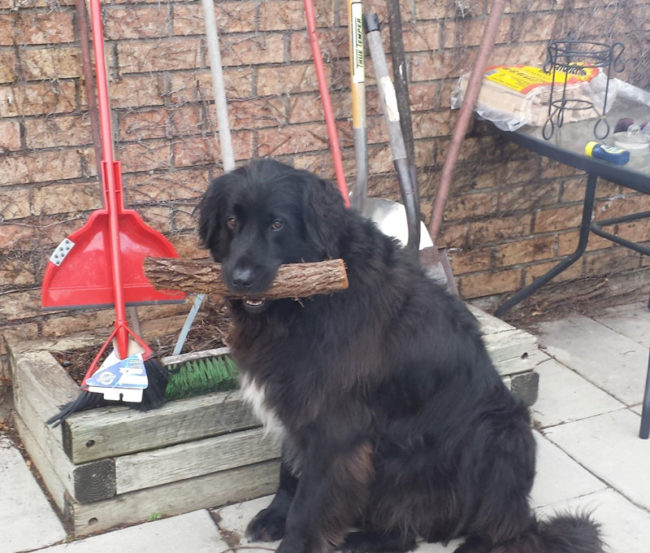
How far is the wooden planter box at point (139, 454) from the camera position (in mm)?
2723

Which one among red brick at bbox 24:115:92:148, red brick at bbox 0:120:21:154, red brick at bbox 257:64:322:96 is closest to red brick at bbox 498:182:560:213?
red brick at bbox 257:64:322:96

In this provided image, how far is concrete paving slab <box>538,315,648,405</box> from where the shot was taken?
375cm

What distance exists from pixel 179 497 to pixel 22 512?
513mm

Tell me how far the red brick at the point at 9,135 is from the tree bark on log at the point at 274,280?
42.3 inches

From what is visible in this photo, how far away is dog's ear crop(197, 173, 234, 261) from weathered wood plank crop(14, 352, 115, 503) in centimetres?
78

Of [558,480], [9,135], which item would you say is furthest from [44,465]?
[558,480]

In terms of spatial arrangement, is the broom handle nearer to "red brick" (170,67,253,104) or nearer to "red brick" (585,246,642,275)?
"red brick" (170,67,253,104)

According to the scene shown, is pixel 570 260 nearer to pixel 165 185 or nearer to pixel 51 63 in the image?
pixel 165 185

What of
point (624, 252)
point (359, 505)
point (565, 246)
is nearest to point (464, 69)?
point (565, 246)

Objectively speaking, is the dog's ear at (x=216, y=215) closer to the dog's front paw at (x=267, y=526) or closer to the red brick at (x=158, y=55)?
the dog's front paw at (x=267, y=526)

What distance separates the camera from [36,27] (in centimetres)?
305

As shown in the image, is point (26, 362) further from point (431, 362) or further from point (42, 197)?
point (431, 362)

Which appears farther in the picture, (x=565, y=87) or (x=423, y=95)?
(x=423, y=95)

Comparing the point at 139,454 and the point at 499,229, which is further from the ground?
the point at 499,229
